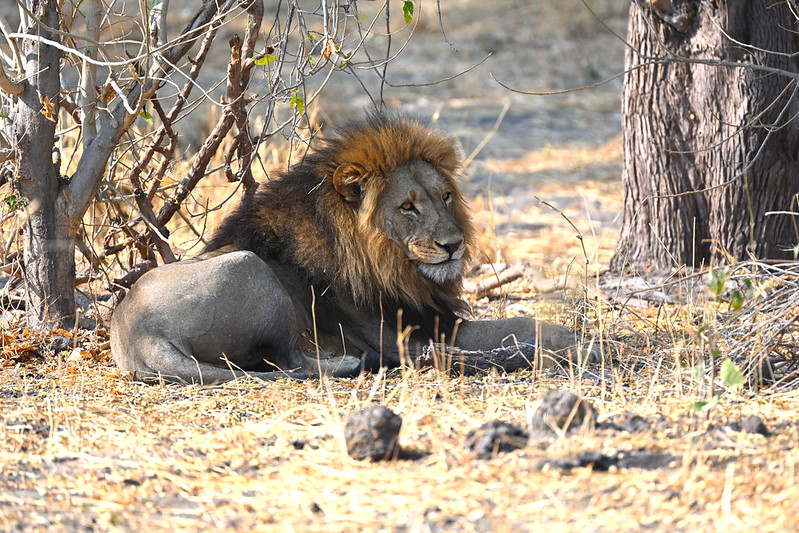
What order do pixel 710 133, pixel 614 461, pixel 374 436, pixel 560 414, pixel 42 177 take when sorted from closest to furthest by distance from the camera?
pixel 614 461, pixel 374 436, pixel 560 414, pixel 42 177, pixel 710 133

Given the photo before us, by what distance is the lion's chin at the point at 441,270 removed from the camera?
4688mm

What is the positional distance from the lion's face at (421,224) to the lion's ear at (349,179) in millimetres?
131

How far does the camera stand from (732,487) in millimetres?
2611

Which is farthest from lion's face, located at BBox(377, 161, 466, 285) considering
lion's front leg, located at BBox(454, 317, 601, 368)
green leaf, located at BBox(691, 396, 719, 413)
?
green leaf, located at BBox(691, 396, 719, 413)

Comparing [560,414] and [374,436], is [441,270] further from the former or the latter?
[374,436]

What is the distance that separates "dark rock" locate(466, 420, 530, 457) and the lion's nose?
1.70 m

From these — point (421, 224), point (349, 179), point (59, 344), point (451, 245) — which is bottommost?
point (59, 344)

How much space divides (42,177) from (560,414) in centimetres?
296

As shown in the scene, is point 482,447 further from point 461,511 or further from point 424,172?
point 424,172

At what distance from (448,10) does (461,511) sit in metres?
17.0

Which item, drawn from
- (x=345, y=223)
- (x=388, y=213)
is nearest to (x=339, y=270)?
(x=345, y=223)

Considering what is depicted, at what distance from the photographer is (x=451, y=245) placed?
4.61 m

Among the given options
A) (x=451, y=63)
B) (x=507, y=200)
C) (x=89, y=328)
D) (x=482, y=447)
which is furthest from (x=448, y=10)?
(x=482, y=447)

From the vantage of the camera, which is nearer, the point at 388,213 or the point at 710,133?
the point at 388,213
